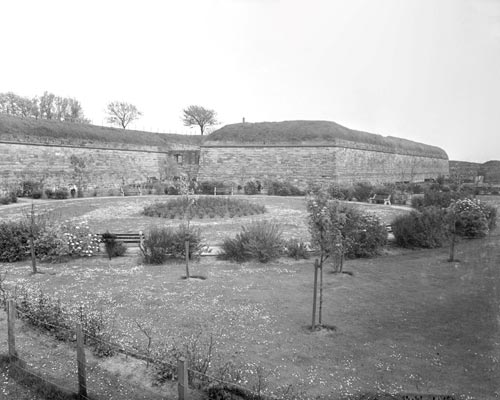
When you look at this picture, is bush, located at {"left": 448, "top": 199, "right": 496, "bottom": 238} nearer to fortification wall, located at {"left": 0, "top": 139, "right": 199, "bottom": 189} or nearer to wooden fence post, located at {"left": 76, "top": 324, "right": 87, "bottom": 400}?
wooden fence post, located at {"left": 76, "top": 324, "right": 87, "bottom": 400}

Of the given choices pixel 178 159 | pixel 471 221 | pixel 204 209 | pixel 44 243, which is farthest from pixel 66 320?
pixel 178 159

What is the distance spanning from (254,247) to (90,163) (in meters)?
23.0

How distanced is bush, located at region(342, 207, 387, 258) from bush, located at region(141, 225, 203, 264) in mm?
3967

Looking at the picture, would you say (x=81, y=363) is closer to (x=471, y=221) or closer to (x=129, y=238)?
(x=129, y=238)

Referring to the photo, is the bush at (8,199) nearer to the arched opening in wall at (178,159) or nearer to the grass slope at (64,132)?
the grass slope at (64,132)

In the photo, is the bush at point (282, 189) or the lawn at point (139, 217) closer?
the lawn at point (139, 217)

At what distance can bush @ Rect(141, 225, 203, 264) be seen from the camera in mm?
9211

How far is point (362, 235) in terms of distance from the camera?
10.1m

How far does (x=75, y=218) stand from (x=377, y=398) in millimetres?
14330

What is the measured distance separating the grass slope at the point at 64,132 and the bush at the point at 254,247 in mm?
20565

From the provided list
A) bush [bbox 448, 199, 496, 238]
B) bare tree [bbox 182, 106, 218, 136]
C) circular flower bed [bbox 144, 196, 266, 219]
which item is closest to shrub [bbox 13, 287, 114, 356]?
circular flower bed [bbox 144, 196, 266, 219]

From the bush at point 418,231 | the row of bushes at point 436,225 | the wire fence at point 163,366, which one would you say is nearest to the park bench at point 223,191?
the row of bushes at point 436,225

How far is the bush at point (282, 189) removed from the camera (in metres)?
26.8

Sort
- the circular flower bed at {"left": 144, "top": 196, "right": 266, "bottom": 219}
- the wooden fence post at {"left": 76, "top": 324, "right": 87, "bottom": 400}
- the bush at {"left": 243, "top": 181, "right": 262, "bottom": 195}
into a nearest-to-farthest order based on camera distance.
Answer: the wooden fence post at {"left": 76, "top": 324, "right": 87, "bottom": 400} → the circular flower bed at {"left": 144, "top": 196, "right": 266, "bottom": 219} → the bush at {"left": 243, "top": 181, "right": 262, "bottom": 195}
